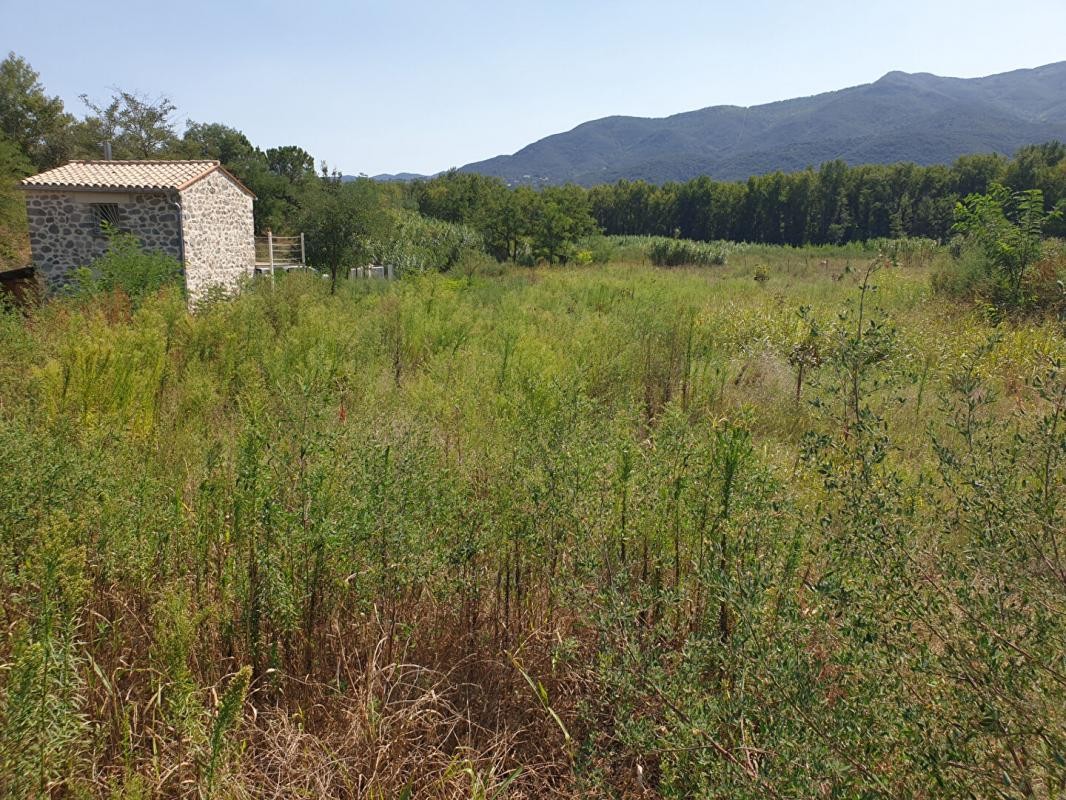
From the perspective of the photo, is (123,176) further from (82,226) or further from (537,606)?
(537,606)

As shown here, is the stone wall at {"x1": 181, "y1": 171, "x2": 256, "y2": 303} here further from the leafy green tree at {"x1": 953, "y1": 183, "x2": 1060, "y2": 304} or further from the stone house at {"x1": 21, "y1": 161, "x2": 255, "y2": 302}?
the leafy green tree at {"x1": 953, "y1": 183, "x2": 1060, "y2": 304}

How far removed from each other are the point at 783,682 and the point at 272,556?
1.65m

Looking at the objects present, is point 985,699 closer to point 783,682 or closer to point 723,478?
point 783,682

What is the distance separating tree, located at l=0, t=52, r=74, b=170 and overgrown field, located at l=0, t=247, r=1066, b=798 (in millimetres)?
34176

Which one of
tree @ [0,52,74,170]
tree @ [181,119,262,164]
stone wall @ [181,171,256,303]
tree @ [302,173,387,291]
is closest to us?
stone wall @ [181,171,256,303]

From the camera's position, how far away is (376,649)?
2.27 meters

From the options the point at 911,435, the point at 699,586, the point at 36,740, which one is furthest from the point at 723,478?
the point at 911,435

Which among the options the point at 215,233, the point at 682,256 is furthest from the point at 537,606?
the point at 682,256

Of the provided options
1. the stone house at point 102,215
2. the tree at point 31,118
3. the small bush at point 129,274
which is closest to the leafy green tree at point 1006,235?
the small bush at point 129,274

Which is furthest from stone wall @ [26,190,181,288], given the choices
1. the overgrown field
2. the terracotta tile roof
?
the overgrown field

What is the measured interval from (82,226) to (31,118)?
2264 centimetres

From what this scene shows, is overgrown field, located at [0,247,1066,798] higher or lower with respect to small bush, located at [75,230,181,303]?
lower

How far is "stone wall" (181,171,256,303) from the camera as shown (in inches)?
564

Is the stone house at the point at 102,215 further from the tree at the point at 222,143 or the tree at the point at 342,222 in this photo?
the tree at the point at 222,143
